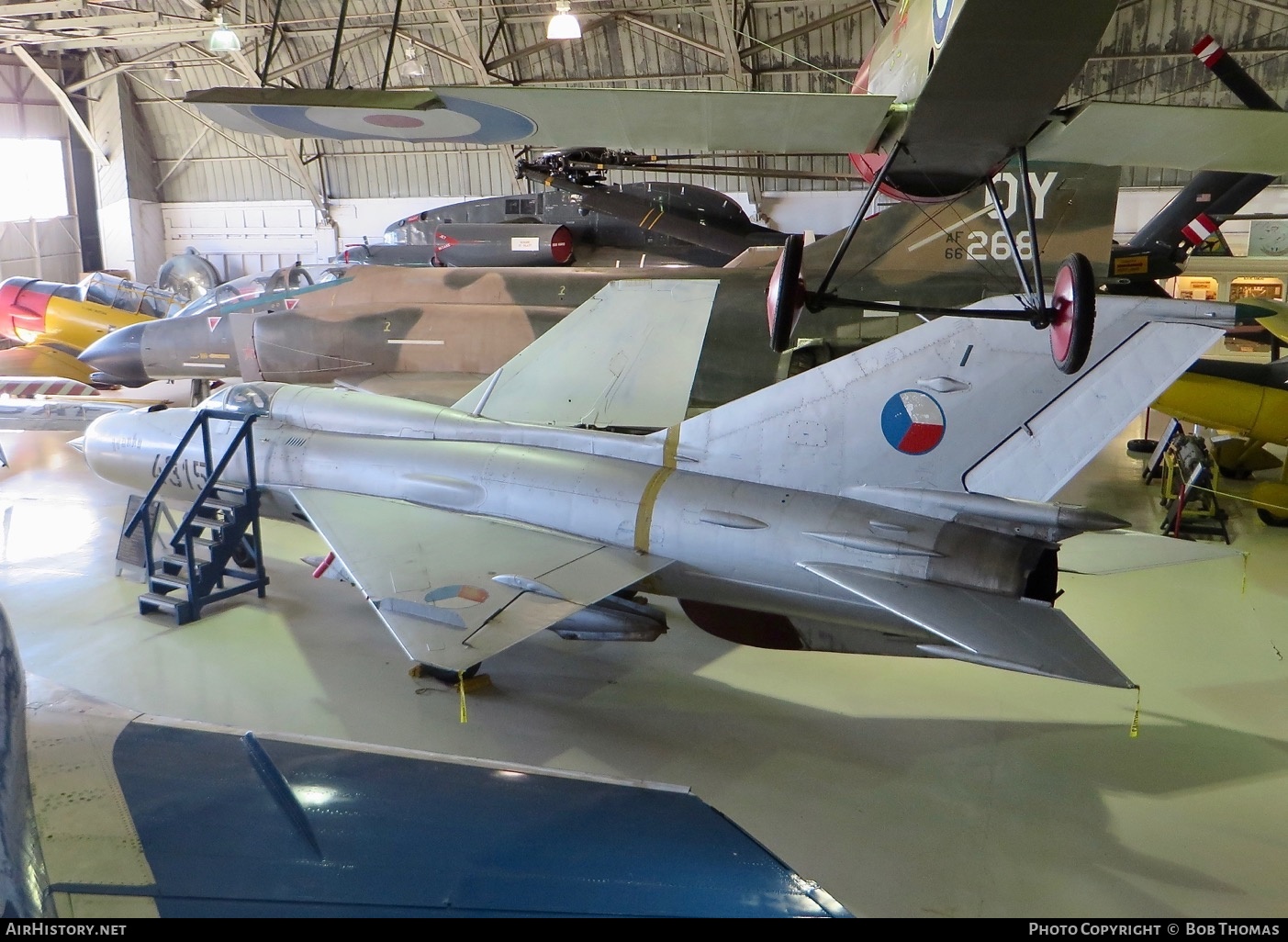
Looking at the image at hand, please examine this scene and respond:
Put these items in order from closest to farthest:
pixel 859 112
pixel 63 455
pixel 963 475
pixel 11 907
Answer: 1. pixel 11 907
2. pixel 859 112
3. pixel 963 475
4. pixel 63 455

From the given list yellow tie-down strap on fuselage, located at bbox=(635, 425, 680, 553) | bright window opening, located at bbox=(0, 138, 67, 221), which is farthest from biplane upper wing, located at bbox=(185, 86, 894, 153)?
bright window opening, located at bbox=(0, 138, 67, 221)

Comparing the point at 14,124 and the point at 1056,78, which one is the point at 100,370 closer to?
the point at 1056,78

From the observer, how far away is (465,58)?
819 inches

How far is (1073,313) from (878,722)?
2.66 metres

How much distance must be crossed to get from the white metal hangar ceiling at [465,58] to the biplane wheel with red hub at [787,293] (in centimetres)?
1138

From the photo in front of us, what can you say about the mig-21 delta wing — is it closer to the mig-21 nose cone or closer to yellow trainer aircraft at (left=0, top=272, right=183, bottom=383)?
the mig-21 nose cone

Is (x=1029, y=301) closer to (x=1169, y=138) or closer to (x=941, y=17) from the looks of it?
(x=1169, y=138)

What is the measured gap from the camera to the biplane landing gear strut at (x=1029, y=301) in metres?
4.28

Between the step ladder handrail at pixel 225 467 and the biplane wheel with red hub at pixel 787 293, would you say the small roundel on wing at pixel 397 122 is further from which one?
the step ladder handrail at pixel 225 467

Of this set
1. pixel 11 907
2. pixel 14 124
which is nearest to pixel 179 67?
pixel 14 124

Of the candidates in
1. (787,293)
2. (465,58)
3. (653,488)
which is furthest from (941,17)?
(465,58)

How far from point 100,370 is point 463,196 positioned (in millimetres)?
13279

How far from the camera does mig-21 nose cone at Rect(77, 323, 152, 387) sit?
12.2 m

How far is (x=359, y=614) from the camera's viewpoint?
23.8 feet
